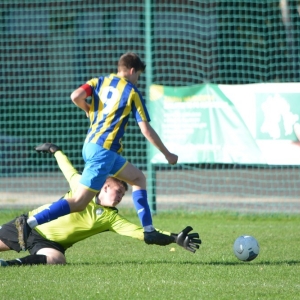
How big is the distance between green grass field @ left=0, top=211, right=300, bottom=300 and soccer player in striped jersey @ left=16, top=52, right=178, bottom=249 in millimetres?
495

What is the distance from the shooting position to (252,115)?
33.7ft

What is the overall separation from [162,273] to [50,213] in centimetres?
110

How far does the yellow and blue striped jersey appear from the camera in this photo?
6582mm

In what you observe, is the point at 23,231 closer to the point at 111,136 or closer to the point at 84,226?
the point at 84,226

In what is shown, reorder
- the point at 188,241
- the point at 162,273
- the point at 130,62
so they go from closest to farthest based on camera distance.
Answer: the point at 162,273, the point at 188,241, the point at 130,62

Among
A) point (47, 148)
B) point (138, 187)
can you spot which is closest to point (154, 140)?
point (138, 187)

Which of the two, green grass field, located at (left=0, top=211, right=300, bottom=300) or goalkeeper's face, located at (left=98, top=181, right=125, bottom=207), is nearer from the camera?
green grass field, located at (left=0, top=211, right=300, bottom=300)

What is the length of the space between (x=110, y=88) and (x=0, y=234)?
5.49ft

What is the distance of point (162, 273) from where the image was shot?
6023 mm

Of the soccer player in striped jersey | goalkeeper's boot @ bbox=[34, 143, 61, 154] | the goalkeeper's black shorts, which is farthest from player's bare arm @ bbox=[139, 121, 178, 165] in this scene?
the goalkeeper's black shorts

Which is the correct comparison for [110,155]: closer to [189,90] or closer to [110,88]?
[110,88]

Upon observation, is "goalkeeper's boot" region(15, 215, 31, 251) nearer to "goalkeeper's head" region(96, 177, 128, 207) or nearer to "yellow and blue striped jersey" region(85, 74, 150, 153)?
"goalkeeper's head" region(96, 177, 128, 207)

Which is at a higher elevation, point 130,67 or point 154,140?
point 130,67

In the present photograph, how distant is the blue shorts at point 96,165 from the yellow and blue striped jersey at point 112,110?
56mm
